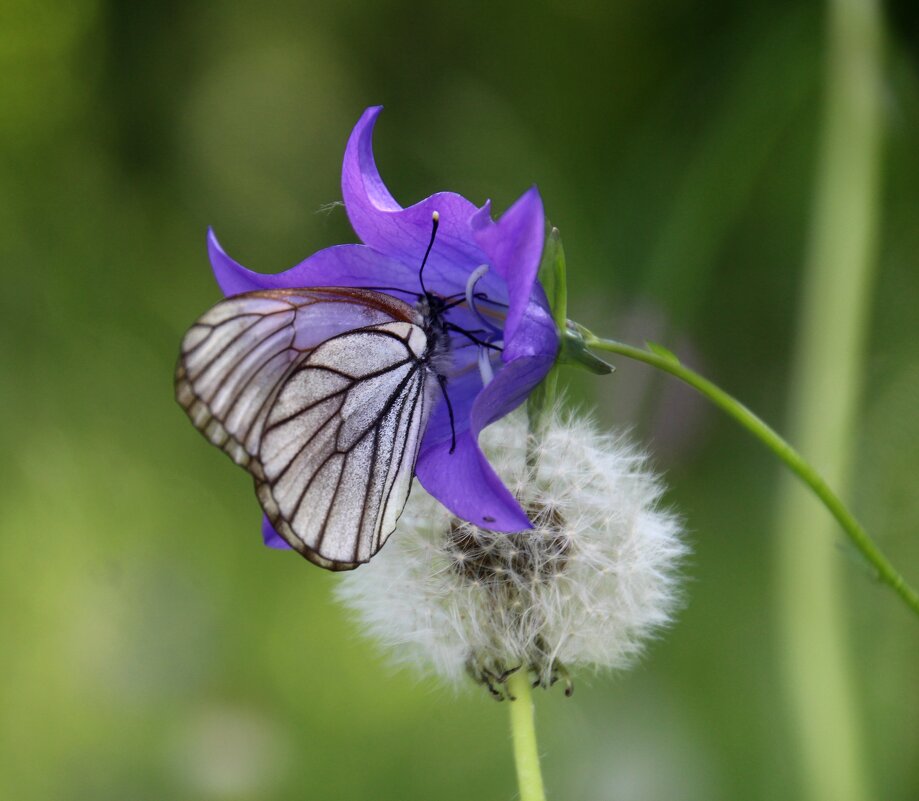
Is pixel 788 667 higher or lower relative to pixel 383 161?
lower

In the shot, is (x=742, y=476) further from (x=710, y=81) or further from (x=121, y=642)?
(x=121, y=642)

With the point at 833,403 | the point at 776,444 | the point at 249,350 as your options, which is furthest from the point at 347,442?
the point at 833,403

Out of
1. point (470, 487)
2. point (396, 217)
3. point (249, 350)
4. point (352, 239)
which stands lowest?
point (470, 487)

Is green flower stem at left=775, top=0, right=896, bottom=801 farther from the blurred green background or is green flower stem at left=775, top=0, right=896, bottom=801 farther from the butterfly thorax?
the butterfly thorax

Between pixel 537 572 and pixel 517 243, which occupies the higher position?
pixel 517 243

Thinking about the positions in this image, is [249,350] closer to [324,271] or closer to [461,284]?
[324,271]

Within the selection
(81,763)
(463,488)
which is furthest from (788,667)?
(81,763)
